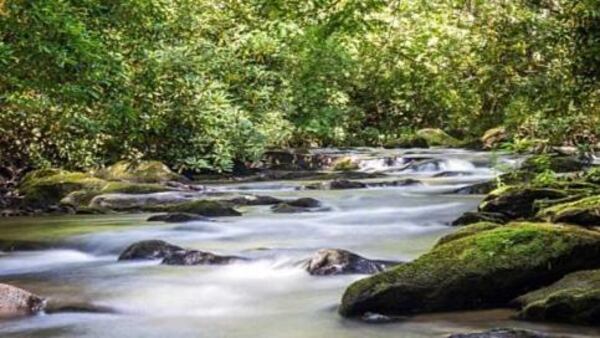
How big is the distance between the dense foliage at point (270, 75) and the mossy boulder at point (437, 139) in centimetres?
74

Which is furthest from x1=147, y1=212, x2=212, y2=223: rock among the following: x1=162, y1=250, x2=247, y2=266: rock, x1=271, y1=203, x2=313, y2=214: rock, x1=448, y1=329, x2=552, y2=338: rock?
x1=448, y1=329, x2=552, y2=338: rock

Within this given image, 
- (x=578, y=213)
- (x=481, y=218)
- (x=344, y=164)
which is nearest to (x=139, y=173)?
(x=344, y=164)

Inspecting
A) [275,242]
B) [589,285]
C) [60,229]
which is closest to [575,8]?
[589,285]

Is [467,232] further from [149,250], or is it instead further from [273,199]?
[273,199]

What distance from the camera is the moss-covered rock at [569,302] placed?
4.80 m

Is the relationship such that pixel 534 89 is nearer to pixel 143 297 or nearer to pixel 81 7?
pixel 143 297

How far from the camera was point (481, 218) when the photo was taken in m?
8.75

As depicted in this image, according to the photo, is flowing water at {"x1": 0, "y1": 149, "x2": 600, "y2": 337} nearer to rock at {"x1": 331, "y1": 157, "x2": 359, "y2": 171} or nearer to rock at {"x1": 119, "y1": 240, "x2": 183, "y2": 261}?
rock at {"x1": 119, "y1": 240, "x2": 183, "y2": 261}

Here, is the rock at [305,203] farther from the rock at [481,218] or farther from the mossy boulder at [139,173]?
the mossy boulder at [139,173]

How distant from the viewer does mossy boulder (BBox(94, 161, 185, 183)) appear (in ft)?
49.4

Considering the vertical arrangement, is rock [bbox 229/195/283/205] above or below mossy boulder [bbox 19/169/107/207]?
below

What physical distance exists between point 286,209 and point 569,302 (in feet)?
21.2

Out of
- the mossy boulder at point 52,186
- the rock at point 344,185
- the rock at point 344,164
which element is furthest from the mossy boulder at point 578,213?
the rock at point 344,164

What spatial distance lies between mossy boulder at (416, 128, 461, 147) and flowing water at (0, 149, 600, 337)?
1265cm
